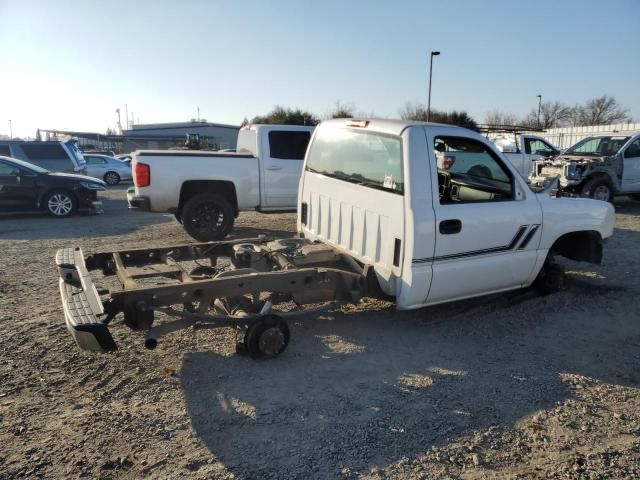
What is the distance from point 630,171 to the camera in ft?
43.4

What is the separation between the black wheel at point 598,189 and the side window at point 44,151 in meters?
15.5

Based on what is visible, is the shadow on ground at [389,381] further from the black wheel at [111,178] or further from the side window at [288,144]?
the black wheel at [111,178]

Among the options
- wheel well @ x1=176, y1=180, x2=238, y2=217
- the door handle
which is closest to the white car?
wheel well @ x1=176, y1=180, x2=238, y2=217

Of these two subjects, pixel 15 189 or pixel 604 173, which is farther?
pixel 604 173

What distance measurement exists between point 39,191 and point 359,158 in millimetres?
10302

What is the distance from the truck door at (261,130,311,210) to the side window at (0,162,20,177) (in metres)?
6.71

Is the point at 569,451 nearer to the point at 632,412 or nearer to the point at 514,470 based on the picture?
the point at 514,470

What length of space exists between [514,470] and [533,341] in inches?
82.5

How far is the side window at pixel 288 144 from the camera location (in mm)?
Answer: 9930

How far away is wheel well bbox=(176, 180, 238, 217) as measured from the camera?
9.12 meters

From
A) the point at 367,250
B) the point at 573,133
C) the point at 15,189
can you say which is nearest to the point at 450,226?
the point at 367,250

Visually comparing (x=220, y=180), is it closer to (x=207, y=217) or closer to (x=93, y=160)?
(x=207, y=217)

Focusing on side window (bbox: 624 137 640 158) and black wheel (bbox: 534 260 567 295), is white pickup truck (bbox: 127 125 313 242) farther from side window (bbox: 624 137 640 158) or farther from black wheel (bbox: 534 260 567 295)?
side window (bbox: 624 137 640 158)

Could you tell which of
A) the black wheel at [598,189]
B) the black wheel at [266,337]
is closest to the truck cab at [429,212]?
the black wheel at [266,337]
